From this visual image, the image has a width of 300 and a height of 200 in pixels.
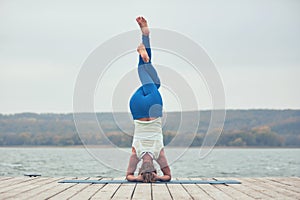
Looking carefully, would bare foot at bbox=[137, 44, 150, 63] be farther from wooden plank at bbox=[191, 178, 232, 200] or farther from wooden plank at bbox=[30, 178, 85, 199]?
wooden plank at bbox=[30, 178, 85, 199]

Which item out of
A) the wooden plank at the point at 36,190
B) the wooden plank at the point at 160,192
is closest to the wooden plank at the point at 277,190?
the wooden plank at the point at 160,192

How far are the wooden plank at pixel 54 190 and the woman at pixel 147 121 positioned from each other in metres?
1.07

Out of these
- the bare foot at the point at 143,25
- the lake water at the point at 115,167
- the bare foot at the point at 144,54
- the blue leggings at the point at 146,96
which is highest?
the bare foot at the point at 143,25

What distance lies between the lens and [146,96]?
26.2 feet

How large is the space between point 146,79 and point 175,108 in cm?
116

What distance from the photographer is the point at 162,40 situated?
9211mm

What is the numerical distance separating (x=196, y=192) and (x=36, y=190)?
6.80 feet

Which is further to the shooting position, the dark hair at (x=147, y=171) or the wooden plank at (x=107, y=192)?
the dark hair at (x=147, y=171)

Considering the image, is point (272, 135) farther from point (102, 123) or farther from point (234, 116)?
point (102, 123)

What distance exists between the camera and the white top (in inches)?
317

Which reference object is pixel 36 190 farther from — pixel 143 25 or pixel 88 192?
pixel 143 25

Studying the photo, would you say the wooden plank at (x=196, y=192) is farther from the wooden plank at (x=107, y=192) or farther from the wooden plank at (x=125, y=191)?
the wooden plank at (x=107, y=192)

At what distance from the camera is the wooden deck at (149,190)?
607cm

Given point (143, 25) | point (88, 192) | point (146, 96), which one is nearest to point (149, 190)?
point (88, 192)
